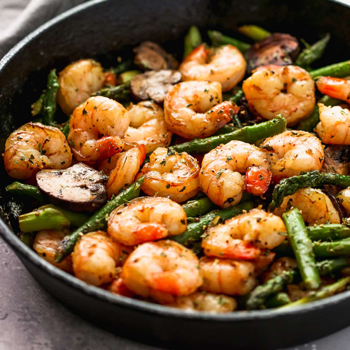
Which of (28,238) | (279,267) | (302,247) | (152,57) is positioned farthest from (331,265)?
(152,57)

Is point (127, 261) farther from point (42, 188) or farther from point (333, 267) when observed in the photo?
point (333, 267)

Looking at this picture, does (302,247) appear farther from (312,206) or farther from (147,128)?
(147,128)

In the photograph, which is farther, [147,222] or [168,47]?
[168,47]

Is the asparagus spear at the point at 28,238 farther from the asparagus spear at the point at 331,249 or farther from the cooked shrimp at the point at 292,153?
the asparagus spear at the point at 331,249

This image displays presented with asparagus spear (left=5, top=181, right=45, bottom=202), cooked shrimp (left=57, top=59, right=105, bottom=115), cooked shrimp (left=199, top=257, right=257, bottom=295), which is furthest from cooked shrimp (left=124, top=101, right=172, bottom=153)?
cooked shrimp (left=199, top=257, right=257, bottom=295)

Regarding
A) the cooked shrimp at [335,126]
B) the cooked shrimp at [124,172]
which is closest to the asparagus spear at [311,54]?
the cooked shrimp at [335,126]

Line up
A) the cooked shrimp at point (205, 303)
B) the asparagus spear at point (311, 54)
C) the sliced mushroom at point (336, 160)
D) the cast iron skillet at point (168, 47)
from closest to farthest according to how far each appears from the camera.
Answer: the cast iron skillet at point (168, 47), the cooked shrimp at point (205, 303), the sliced mushroom at point (336, 160), the asparagus spear at point (311, 54)

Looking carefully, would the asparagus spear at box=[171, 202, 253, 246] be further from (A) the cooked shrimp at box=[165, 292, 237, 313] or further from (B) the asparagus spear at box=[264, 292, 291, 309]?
(B) the asparagus spear at box=[264, 292, 291, 309]
